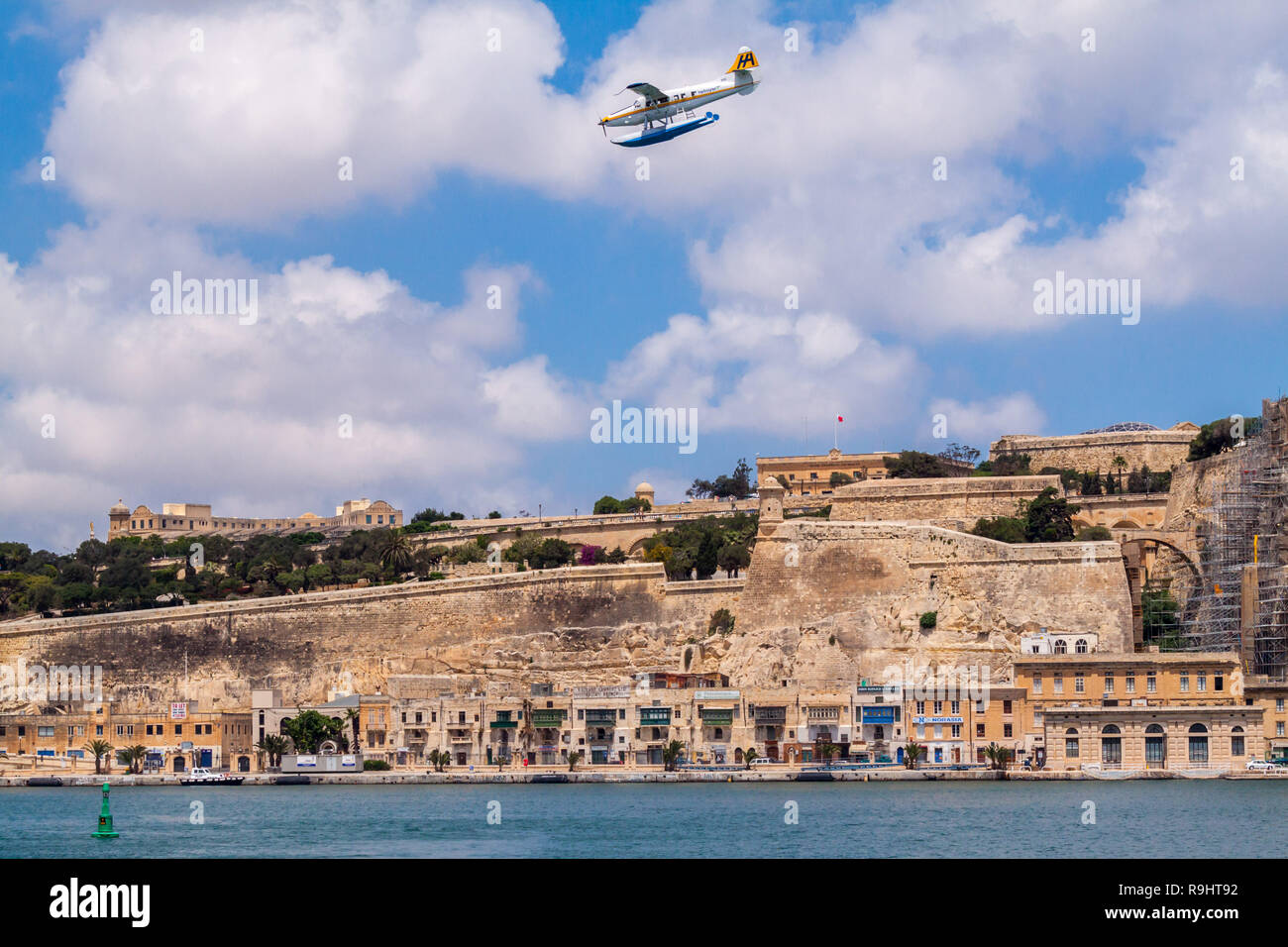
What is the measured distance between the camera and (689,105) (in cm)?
3334

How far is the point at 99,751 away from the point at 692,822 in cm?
2545

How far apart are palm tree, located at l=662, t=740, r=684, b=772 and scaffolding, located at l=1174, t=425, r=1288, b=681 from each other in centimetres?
1326

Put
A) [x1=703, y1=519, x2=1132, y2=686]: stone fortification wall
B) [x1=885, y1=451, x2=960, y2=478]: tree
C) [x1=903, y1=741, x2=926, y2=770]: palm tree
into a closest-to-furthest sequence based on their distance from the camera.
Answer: [x1=903, y1=741, x2=926, y2=770]: palm tree < [x1=703, y1=519, x2=1132, y2=686]: stone fortification wall < [x1=885, y1=451, x2=960, y2=478]: tree

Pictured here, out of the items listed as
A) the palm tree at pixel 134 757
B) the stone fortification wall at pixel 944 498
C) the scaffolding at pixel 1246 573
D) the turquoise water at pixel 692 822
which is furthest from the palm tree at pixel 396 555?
the scaffolding at pixel 1246 573

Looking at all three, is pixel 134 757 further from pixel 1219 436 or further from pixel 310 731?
pixel 1219 436

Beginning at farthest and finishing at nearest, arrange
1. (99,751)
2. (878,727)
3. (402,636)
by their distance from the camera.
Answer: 1. (402,636)
2. (99,751)
3. (878,727)

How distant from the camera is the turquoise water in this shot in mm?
27984

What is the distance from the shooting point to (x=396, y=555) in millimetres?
66875

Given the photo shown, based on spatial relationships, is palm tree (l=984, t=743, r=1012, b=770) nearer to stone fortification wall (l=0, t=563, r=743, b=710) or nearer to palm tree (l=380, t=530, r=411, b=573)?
stone fortification wall (l=0, t=563, r=743, b=710)

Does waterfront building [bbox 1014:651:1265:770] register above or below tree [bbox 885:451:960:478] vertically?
below

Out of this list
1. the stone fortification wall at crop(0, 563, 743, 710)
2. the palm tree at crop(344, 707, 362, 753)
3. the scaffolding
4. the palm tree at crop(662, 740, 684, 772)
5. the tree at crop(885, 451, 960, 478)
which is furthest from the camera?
the tree at crop(885, 451, 960, 478)

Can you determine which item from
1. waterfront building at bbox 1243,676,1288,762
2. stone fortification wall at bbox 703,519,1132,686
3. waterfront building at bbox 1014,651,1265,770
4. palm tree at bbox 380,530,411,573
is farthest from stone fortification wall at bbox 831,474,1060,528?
palm tree at bbox 380,530,411,573

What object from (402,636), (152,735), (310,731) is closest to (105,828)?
(310,731)
